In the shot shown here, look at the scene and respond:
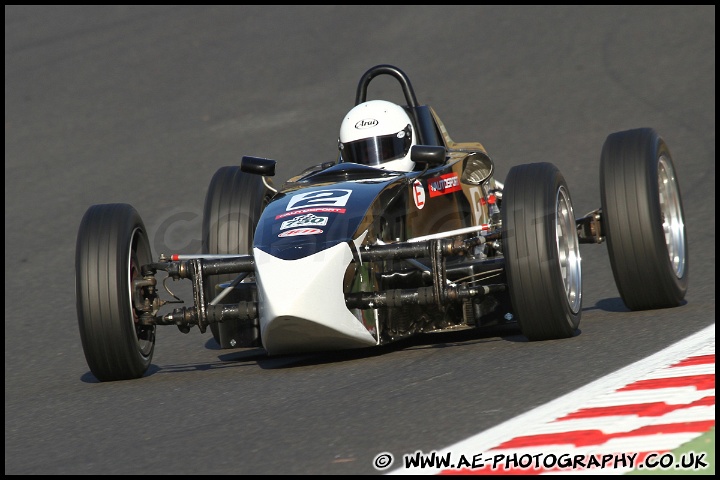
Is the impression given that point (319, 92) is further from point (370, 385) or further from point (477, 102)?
point (370, 385)

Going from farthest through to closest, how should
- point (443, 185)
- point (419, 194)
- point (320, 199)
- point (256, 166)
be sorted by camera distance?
point (256, 166)
point (443, 185)
point (419, 194)
point (320, 199)

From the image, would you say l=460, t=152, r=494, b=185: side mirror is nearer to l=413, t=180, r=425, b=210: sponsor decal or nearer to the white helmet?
the white helmet

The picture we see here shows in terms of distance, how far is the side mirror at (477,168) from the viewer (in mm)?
8648

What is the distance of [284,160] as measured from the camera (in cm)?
1527

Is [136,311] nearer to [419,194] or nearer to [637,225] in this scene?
[419,194]

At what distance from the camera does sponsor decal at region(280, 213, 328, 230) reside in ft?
Answer: 22.6

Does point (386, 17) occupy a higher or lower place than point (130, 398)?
higher

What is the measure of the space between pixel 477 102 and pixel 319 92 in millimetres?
2717

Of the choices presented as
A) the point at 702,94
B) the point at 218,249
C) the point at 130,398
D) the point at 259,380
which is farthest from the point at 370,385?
the point at 702,94

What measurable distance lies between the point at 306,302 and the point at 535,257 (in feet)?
4.29

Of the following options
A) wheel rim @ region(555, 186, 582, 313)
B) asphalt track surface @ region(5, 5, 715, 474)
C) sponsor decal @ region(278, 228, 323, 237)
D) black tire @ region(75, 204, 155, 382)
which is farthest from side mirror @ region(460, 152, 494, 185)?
black tire @ region(75, 204, 155, 382)

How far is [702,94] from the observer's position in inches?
625

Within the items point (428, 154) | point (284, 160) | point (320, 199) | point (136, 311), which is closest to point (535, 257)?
point (428, 154)

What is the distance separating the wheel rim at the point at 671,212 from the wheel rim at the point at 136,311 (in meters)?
3.44
